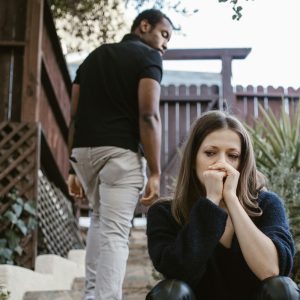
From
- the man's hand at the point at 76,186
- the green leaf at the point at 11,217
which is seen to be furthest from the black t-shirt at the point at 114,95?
the green leaf at the point at 11,217

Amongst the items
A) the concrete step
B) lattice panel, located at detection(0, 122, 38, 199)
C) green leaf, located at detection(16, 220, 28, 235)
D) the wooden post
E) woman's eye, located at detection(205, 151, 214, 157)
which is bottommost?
the concrete step

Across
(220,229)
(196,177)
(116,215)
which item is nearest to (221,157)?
Result: (196,177)

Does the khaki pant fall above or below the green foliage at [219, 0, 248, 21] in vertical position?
below

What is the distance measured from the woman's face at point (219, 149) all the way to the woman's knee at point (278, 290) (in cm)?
47

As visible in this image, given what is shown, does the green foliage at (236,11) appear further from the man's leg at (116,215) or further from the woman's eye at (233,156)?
the woman's eye at (233,156)

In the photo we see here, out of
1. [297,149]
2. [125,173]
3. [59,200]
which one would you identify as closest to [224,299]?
[125,173]

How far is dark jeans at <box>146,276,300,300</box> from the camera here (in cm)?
189

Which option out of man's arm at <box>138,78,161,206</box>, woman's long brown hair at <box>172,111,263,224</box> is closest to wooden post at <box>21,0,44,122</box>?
man's arm at <box>138,78,161,206</box>

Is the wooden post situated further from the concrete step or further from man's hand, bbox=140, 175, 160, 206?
man's hand, bbox=140, 175, 160, 206

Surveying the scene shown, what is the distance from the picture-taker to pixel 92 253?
3.26 metres

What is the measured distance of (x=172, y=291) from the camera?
1.94 meters

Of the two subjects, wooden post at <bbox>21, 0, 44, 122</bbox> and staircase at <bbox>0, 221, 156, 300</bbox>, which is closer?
staircase at <bbox>0, 221, 156, 300</bbox>

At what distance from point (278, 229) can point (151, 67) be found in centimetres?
137

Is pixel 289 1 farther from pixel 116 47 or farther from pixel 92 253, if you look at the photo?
pixel 92 253
